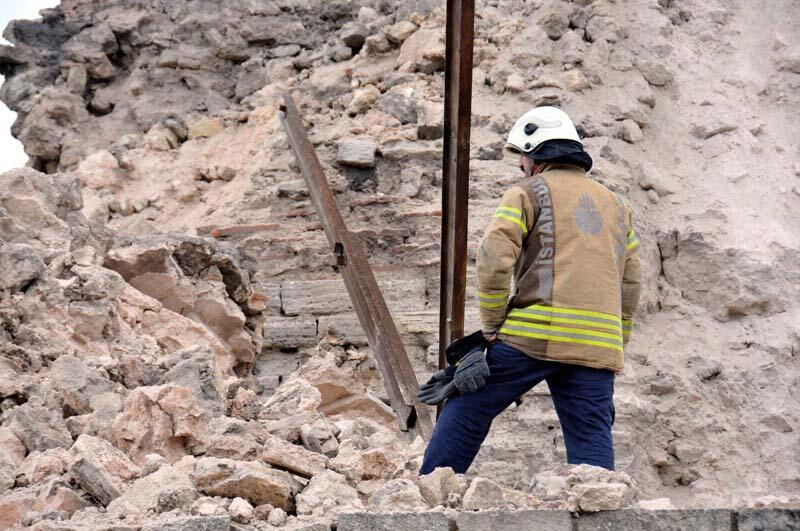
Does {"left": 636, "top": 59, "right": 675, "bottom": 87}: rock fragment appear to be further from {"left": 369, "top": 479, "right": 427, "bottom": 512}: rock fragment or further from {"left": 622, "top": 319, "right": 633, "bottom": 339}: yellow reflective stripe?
{"left": 369, "top": 479, "right": 427, "bottom": 512}: rock fragment

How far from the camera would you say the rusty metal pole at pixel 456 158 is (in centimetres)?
472

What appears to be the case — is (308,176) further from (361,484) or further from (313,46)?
(361,484)

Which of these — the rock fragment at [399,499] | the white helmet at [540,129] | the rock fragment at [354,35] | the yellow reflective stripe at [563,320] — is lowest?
the rock fragment at [399,499]

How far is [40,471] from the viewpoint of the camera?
3.60 m

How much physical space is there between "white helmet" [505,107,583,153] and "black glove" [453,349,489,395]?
0.81m

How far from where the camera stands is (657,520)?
2.98 metres

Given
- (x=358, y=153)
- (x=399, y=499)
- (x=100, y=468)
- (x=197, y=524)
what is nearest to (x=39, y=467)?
(x=100, y=468)

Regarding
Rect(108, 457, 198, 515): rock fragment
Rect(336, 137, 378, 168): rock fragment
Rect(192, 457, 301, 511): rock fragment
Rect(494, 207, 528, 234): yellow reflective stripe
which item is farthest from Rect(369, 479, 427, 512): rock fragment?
Rect(336, 137, 378, 168): rock fragment

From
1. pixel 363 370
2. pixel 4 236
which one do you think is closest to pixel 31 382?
pixel 4 236

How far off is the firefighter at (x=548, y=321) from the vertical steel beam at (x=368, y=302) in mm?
1926

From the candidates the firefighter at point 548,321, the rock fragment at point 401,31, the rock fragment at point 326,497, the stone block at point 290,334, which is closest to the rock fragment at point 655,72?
the rock fragment at point 401,31

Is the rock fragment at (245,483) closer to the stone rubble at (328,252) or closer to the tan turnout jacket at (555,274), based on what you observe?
the stone rubble at (328,252)

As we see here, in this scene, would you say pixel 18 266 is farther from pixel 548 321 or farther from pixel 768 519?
pixel 768 519

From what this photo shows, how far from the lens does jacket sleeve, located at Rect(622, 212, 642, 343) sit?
4012 millimetres
